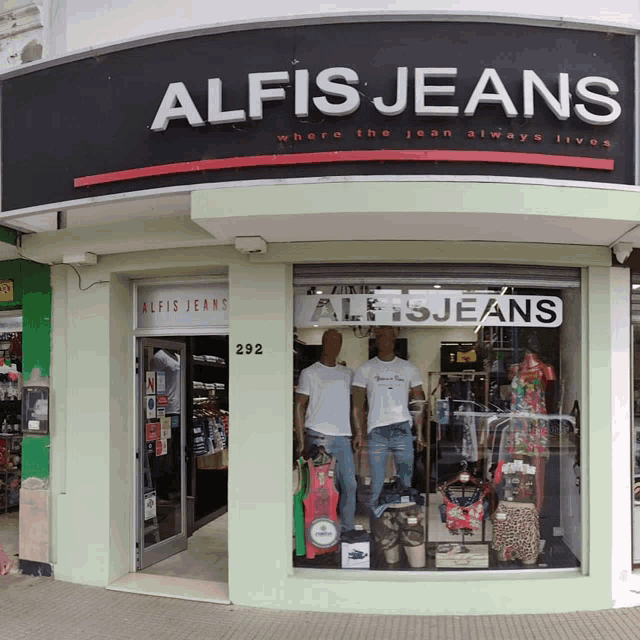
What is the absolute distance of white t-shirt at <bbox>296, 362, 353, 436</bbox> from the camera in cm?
586

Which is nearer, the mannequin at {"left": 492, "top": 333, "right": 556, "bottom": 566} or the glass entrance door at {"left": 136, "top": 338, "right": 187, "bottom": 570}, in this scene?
the mannequin at {"left": 492, "top": 333, "right": 556, "bottom": 566}

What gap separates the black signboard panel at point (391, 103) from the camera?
15.7ft

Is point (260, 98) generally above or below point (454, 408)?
above

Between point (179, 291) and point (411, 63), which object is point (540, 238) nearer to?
point (411, 63)

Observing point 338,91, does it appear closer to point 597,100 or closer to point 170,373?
point 597,100

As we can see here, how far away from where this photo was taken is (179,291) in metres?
6.34

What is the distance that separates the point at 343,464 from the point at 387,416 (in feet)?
1.94

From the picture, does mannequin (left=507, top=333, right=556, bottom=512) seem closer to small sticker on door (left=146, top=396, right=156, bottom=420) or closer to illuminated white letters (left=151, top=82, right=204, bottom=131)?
illuminated white letters (left=151, top=82, right=204, bottom=131)

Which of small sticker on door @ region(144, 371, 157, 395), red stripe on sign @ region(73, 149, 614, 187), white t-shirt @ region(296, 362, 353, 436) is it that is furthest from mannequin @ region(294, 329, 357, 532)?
small sticker on door @ region(144, 371, 157, 395)

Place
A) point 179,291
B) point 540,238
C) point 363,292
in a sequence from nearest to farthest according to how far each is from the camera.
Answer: point 540,238
point 363,292
point 179,291

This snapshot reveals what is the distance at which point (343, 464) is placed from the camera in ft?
19.3

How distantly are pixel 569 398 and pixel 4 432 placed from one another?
7.37m

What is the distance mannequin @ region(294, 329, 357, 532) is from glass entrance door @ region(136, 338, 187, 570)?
1.81 m

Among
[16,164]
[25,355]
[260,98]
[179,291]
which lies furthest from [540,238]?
[25,355]
